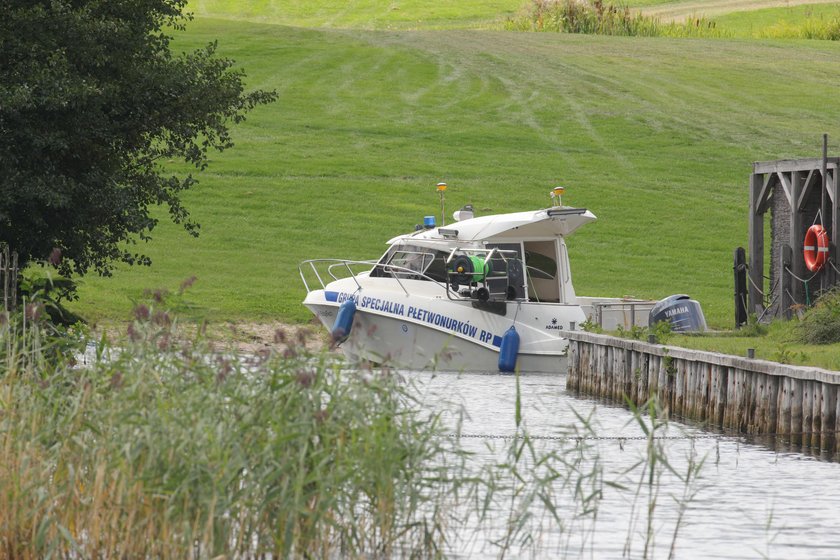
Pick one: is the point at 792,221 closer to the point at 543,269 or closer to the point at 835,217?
the point at 835,217

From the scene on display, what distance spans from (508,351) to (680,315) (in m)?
2.91

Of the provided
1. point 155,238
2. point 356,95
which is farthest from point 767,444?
point 356,95

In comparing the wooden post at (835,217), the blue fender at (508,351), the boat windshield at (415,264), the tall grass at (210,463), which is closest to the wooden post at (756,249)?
the wooden post at (835,217)

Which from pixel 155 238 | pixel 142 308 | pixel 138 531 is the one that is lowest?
pixel 155 238

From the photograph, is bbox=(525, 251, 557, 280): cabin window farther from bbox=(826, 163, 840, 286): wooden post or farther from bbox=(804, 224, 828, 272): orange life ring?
bbox=(826, 163, 840, 286): wooden post

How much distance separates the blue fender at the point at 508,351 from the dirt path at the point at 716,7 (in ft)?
216

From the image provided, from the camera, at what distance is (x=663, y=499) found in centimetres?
1345

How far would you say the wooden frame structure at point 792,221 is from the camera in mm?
23375

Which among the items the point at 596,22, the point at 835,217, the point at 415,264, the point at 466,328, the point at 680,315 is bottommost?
the point at 466,328

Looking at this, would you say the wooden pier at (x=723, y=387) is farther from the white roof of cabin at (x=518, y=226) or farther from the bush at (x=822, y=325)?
the white roof of cabin at (x=518, y=226)

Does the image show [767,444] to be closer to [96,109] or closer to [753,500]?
[753,500]

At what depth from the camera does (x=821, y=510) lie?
13039mm

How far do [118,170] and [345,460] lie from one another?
1175 centimetres

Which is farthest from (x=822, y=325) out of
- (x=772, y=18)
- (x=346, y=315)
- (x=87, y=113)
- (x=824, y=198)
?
(x=772, y=18)
